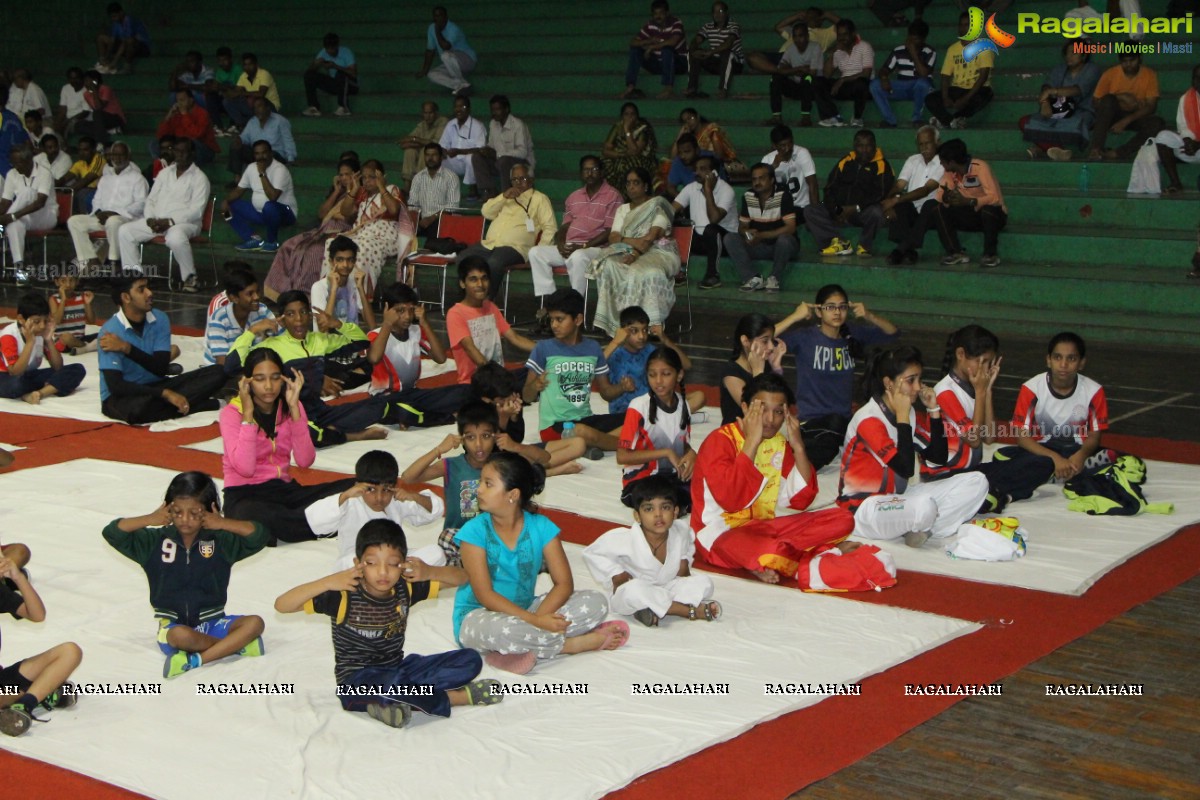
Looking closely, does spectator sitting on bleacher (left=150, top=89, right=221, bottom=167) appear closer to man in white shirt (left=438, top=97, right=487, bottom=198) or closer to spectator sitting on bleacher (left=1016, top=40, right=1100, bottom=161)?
man in white shirt (left=438, top=97, right=487, bottom=198)

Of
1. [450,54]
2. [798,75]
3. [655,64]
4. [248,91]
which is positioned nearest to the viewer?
[798,75]

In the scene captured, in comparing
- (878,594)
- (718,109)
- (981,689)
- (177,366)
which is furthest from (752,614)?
(718,109)

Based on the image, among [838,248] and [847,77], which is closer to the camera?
[838,248]

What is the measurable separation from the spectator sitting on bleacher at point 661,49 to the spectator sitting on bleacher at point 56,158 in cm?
544

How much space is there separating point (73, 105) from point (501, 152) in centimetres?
565

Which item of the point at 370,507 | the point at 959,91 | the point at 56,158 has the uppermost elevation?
the point at 959,91

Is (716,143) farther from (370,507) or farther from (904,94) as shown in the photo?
(370,507)

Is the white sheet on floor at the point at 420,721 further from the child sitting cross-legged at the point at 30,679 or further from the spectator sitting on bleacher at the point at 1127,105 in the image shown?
the spectator sitting on bleacher at the point at 1127,105

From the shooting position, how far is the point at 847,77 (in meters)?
12.3

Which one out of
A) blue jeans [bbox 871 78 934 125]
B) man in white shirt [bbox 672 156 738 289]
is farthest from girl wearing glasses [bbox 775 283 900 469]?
blue jeans [bbox 871 78 934 125]

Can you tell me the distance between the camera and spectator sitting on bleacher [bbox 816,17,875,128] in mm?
12328

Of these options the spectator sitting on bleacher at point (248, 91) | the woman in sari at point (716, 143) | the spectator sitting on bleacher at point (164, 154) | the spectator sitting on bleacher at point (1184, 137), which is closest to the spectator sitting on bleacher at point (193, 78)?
the spectator sitting on bleacher at point (248, 91)

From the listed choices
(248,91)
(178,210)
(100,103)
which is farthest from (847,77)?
(100,103)

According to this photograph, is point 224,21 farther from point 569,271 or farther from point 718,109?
point 569,271
